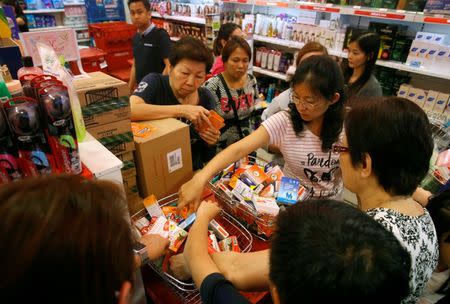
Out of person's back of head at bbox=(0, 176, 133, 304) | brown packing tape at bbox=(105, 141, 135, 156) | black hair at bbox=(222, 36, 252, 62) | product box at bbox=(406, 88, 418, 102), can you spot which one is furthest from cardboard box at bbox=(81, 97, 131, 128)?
product box at bbox=(406, 88, 418, 102)

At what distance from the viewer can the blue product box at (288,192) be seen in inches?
51.6

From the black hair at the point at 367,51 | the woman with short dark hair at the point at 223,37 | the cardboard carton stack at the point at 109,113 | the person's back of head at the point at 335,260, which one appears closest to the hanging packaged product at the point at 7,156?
the cardboard carton stack at the point at 109,113

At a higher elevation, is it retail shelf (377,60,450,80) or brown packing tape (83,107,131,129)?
brown packing tape (83,107,131,129)

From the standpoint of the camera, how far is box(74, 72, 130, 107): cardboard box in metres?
1.30

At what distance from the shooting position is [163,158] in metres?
1.58

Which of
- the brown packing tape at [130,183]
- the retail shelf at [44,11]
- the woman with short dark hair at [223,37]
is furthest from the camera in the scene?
the retail shelf at [44,11]

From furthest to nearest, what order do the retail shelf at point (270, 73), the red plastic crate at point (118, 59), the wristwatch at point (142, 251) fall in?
the red plastic crate at point (118, 59), the retail shelf at point (270, 73), the wristwatch at point (142, 251)

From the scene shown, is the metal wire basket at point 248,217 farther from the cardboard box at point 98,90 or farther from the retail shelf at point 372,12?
the retail shelf at point 372,12

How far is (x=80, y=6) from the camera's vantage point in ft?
21.4

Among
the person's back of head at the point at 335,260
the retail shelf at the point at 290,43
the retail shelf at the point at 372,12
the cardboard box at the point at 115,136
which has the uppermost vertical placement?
the retail shelf at the point at 372,12

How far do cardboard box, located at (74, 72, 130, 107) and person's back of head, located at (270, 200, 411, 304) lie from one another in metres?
1.04

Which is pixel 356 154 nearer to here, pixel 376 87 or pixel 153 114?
pixel 153 114

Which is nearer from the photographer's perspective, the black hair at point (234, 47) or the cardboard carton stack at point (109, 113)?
the cardboard carton stack at point (109, 113)

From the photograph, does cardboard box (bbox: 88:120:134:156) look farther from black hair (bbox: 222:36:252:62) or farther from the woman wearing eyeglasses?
black hair (bbox: 222:36:252:62)
